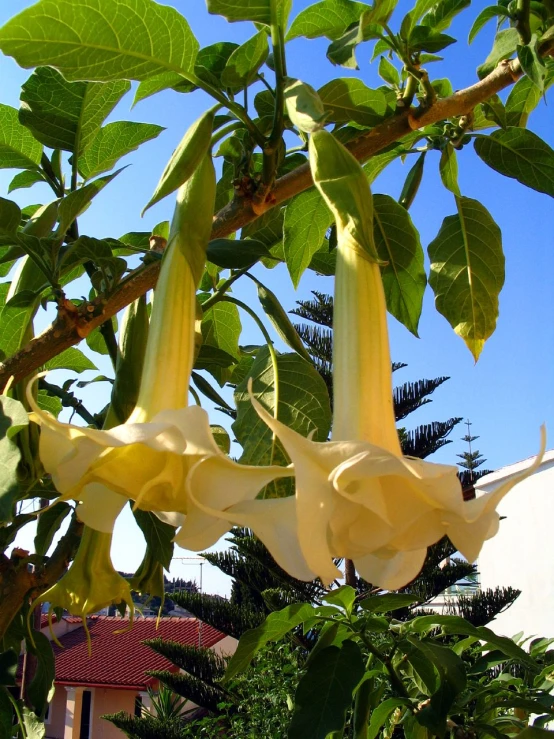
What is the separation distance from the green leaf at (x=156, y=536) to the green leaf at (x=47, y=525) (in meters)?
0.19

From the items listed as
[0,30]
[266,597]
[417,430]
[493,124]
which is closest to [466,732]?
[493,124]

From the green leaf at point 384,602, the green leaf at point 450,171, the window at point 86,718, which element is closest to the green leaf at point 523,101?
the green leaf at point 450,171

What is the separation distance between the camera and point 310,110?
1.43 ft

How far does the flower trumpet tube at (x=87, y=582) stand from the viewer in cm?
63

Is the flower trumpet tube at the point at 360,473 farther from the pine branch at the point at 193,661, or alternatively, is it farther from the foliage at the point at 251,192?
the pine branch at the point at 193,661

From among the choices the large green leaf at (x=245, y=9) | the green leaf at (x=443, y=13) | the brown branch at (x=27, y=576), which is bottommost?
the brown branch at (x=27, y=576)

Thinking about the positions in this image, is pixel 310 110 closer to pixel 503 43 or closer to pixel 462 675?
pixel 503 43

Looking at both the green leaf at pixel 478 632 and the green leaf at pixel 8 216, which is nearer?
the green leaf at pixel 8 216

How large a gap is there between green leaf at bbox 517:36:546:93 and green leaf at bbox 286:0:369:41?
15cm

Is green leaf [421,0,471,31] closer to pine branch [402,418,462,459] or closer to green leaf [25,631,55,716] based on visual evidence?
green leaf [25,631,55,716]

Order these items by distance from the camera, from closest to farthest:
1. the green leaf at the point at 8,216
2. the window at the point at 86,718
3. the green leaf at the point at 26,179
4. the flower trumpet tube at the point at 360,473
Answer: the flower trumpet tube at the point at 360,473 → the green leaf at the point at 8,216 → the green leaf at the point at 26,179 → the window at the point at 86,718

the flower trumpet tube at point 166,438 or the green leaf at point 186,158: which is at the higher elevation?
the green leaf at point 186,158

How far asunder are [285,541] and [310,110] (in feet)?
0.86

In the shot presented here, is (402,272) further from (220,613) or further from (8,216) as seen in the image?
(220,613)
